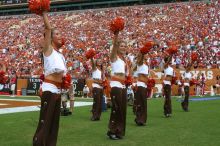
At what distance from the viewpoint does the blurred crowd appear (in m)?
32.6

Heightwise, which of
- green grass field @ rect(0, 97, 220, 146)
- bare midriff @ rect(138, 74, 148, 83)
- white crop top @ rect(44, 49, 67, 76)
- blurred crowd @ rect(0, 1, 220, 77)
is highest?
blurred crowd @ rect(0, 1, 220, 77)

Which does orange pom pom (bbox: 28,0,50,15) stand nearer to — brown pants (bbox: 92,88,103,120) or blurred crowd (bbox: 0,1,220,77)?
brown pants (bbox: 92,88,103,120)

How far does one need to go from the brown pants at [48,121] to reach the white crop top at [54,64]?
360 millimetres

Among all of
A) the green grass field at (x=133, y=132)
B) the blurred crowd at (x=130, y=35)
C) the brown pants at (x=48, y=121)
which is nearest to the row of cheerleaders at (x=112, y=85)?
the brown pants at (x=48, y=121)

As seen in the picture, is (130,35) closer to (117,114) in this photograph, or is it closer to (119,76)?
(119,76)

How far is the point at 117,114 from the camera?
31.6 feet

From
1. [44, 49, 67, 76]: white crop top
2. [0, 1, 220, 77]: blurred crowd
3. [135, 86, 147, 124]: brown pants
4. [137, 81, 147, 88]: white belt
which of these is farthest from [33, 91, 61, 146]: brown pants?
[0, 1, 220, 77]: blurred crowd

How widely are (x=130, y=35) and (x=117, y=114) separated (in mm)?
31538

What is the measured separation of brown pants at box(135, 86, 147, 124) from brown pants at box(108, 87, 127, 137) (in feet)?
8.08

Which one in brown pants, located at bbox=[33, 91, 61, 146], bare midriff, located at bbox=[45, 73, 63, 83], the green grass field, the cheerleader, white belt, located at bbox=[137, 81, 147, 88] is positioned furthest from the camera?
the cheerleader

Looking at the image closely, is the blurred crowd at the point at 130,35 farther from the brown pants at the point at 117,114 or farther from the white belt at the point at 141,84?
the brown pants at the point at 117,114

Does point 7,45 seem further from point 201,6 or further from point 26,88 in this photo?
point 201,6

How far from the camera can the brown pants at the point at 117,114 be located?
9.56 metres

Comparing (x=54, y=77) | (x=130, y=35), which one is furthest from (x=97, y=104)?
(x=130, y=35)
